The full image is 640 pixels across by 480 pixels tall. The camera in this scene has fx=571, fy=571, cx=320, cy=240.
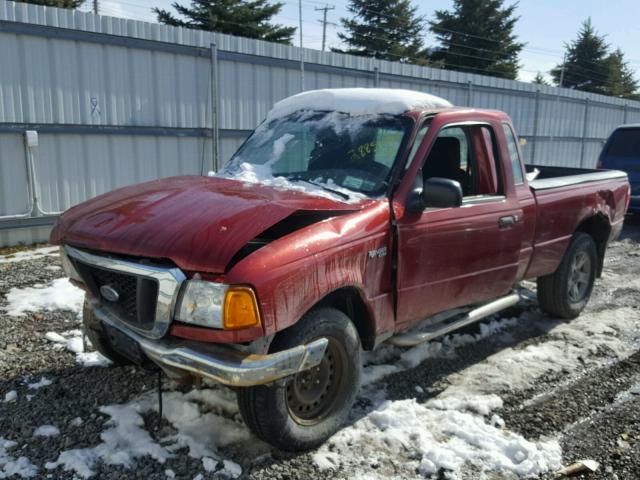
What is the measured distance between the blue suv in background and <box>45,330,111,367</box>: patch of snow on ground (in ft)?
33.0

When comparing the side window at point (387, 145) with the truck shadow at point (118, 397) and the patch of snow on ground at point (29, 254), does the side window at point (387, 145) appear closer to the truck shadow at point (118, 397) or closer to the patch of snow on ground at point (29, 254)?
the truck shadow at point (118, 397)

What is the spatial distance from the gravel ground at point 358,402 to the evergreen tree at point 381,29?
39.1 metres

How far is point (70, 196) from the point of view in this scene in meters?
8.30

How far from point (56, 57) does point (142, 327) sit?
6.36m

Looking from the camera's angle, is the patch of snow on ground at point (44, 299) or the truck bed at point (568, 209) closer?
the truck bed at point (568, 209)

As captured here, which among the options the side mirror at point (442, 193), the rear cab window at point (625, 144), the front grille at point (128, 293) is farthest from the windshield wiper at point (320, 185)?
the rear cab window at point (625, 144)

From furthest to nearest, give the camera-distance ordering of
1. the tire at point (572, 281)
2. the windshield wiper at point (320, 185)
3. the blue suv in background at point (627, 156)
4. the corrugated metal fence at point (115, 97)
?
the blue suv in background at point (627, 156) → the corrugated metal fence at point (115, 97) → the tire at point (572, 281) → the windshield wiper at point (320, 185)

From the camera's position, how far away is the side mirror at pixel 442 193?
355 cm

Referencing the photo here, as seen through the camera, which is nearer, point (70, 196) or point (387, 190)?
point (387, 190)

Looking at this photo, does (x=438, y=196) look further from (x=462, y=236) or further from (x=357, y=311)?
(x=357, y=311)

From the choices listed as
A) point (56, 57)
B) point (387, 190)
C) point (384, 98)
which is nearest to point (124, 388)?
point (387, 190)

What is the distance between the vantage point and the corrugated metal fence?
770 cm

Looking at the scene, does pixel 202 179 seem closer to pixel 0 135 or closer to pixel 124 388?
pixel 124 388

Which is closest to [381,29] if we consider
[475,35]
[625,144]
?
[475,35]
